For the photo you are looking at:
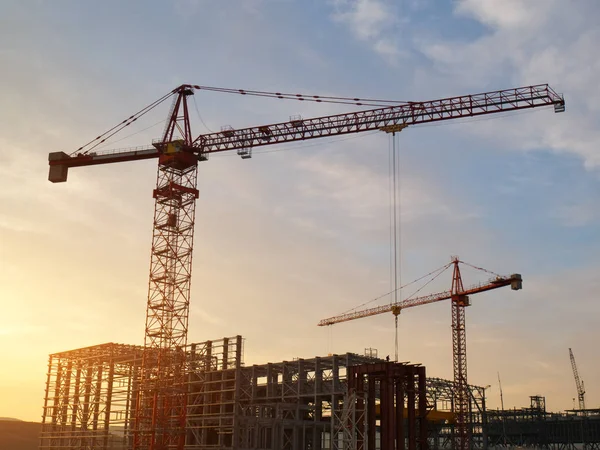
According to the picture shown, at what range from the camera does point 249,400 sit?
299ft

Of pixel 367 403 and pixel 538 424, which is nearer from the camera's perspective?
pixel 367 403

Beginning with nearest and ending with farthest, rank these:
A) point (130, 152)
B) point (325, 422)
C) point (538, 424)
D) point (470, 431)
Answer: point (325, 422) < point (130, 152) < point (470, 431) < point (538, 424)

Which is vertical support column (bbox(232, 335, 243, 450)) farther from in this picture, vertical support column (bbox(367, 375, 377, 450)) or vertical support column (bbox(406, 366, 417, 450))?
vertical support column (bbox(406, 366, 417, 450))

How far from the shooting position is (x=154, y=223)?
309 feet

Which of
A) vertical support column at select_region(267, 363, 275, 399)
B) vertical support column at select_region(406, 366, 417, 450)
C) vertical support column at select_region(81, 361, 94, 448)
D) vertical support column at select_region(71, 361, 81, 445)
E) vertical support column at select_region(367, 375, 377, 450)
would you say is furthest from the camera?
vertical support column at select_region(71, 361, 81, 445)

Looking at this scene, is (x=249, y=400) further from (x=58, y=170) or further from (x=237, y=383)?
(x=58, y=170)

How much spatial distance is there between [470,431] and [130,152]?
76011 mm

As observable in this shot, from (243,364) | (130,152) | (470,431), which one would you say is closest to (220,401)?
(243,364)

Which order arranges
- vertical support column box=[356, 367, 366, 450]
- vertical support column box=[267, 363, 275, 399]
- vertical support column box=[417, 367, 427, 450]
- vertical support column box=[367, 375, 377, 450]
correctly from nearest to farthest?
vertical support column box=[417, 367, 427, 450] < vertical support column box=[367, 375, 377, 450] < vertical support column box=[356, 367, 366, 450] < vertical support column box=[267, 363, 275, 399]

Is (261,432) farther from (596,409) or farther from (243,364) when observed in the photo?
(596,409)

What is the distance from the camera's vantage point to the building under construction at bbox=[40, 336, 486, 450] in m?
61.5

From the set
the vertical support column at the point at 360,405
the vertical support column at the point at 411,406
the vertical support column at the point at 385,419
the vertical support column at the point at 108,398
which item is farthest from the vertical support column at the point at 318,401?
the vertical support column at the point at 108,398

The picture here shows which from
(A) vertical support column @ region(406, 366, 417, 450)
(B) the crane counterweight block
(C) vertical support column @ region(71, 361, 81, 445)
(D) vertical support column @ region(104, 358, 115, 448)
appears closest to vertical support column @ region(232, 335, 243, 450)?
(D) vertical support column @ region(104, 358, 115, 448)

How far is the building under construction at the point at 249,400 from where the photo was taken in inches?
2422
